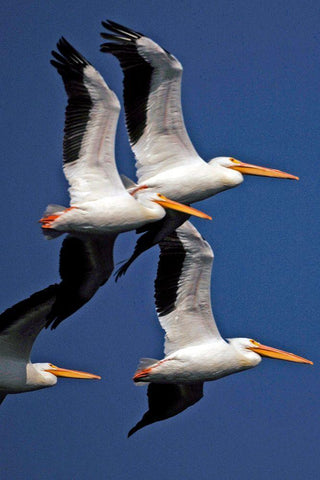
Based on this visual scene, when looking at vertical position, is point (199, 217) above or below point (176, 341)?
above

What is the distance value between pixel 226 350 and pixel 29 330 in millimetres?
2855

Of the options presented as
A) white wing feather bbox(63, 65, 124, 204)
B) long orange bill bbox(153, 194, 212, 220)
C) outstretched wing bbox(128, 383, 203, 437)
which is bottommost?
outstretched wing bbox(128, 383, 203, 437)

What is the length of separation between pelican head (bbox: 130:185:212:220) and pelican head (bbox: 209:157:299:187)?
2.90 feet

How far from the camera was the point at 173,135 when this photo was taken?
990 inches

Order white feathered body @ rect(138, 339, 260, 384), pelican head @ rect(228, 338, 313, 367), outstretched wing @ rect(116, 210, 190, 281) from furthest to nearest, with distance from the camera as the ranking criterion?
pelican head @ rect(228, 338, 313, 367), white feathered body @ rect(138, 339, 260, 384), outstretched wing @ rect(116, 210, 190, 281)

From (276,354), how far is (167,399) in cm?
176

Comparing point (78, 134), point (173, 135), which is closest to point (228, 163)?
point (173, 135)

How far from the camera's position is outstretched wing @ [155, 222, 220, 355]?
2573 centimetres

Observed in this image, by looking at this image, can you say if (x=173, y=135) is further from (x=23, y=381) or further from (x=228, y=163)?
(x=23, y=381)

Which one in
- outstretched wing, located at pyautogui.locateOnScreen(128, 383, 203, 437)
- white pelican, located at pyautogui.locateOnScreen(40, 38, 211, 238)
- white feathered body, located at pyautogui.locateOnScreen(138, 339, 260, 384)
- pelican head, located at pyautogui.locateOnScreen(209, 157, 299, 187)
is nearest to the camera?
white pelican, located at pyautogui.locateOnScreen(40, 38, 211, 238)

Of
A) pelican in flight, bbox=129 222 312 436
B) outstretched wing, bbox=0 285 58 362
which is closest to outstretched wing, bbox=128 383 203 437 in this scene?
pelican in flight, bbox=129 222 312 436

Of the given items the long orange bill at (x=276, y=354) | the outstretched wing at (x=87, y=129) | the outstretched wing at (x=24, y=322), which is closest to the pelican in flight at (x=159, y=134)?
the outstretched wing at (x=87, y=129)

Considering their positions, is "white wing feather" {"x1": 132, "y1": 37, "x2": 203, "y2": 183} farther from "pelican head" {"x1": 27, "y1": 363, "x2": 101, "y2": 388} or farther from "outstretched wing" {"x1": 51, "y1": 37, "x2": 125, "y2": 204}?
"pelican head" {"x1": 27, "y1": 363, "x2": 101, "y2": 388}

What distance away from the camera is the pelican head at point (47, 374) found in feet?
83.3
